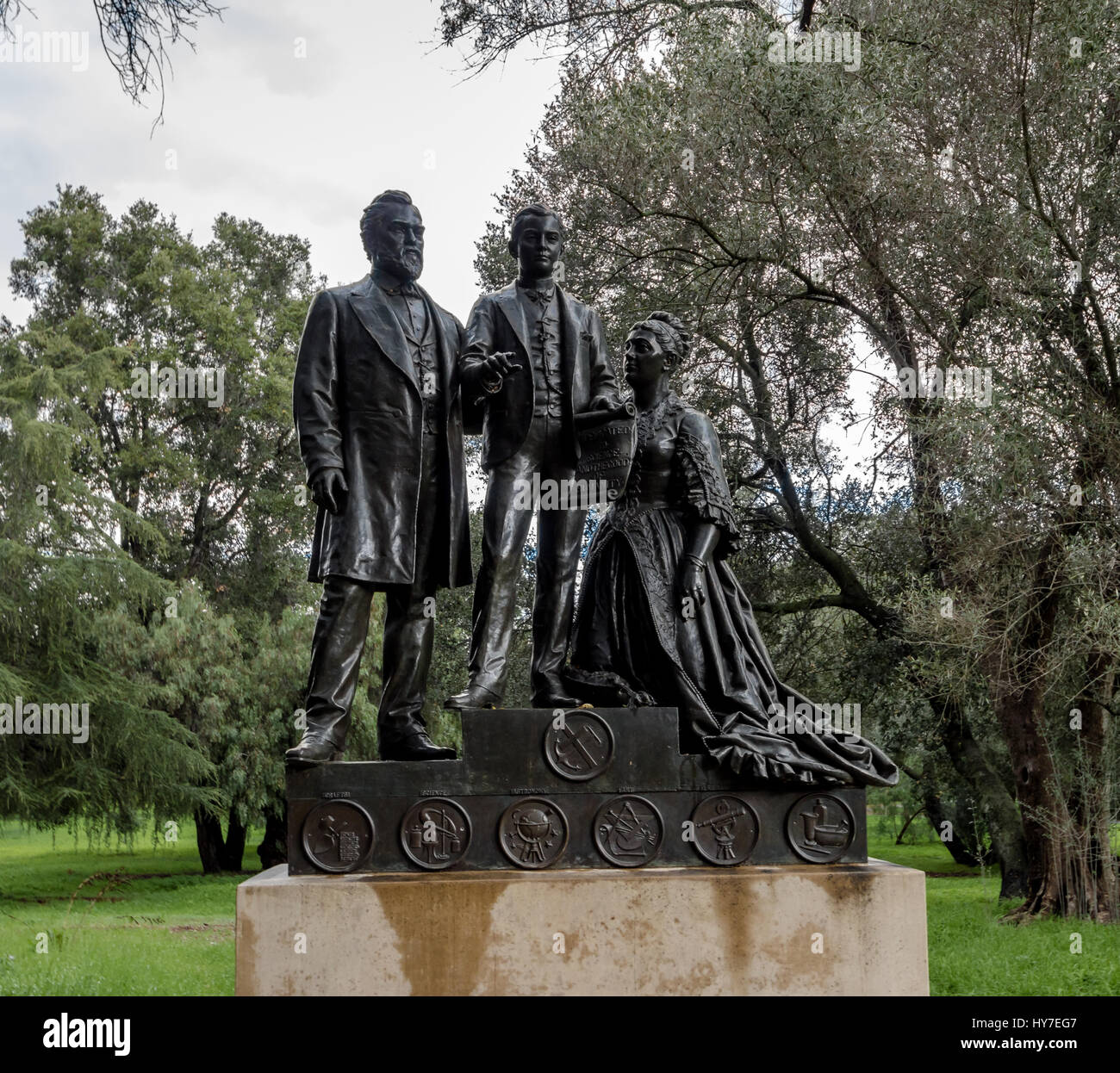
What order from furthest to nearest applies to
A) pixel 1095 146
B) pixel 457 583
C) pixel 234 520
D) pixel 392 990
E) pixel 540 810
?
pixel 234 520 → pixel 1095 146 → pixel 457 583 → pixel 540 810 → pixel 392 990

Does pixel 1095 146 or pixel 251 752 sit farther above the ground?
pixel 1095 146

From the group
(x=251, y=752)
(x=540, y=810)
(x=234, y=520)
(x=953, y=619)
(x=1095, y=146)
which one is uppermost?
(x=1095, y=146)

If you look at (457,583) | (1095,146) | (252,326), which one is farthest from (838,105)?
(252,326)

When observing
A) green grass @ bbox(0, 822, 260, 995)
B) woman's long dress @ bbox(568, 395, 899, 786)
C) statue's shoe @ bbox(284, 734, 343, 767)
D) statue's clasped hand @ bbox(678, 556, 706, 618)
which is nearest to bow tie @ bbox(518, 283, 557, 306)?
woman's long dress @ bbox(568, 395, 899, 786)

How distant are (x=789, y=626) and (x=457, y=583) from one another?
31.8 ft

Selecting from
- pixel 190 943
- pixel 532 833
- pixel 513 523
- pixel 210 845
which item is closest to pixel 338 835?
pixel 532 833

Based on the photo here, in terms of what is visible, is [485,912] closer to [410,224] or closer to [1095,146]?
[410,224]

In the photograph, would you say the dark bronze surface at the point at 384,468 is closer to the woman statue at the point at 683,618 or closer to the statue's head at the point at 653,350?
the woman statue at the point at 683,618

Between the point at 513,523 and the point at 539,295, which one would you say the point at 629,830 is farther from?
the point at 539,295

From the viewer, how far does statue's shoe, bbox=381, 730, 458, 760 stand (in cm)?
574

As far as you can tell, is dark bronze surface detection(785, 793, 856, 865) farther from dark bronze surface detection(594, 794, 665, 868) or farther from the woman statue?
dark bronze surface detection(594, 794, 665, 868)

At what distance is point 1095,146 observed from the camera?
36.6ft

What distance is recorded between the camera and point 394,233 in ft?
20.0

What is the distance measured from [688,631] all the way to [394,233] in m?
2.37
